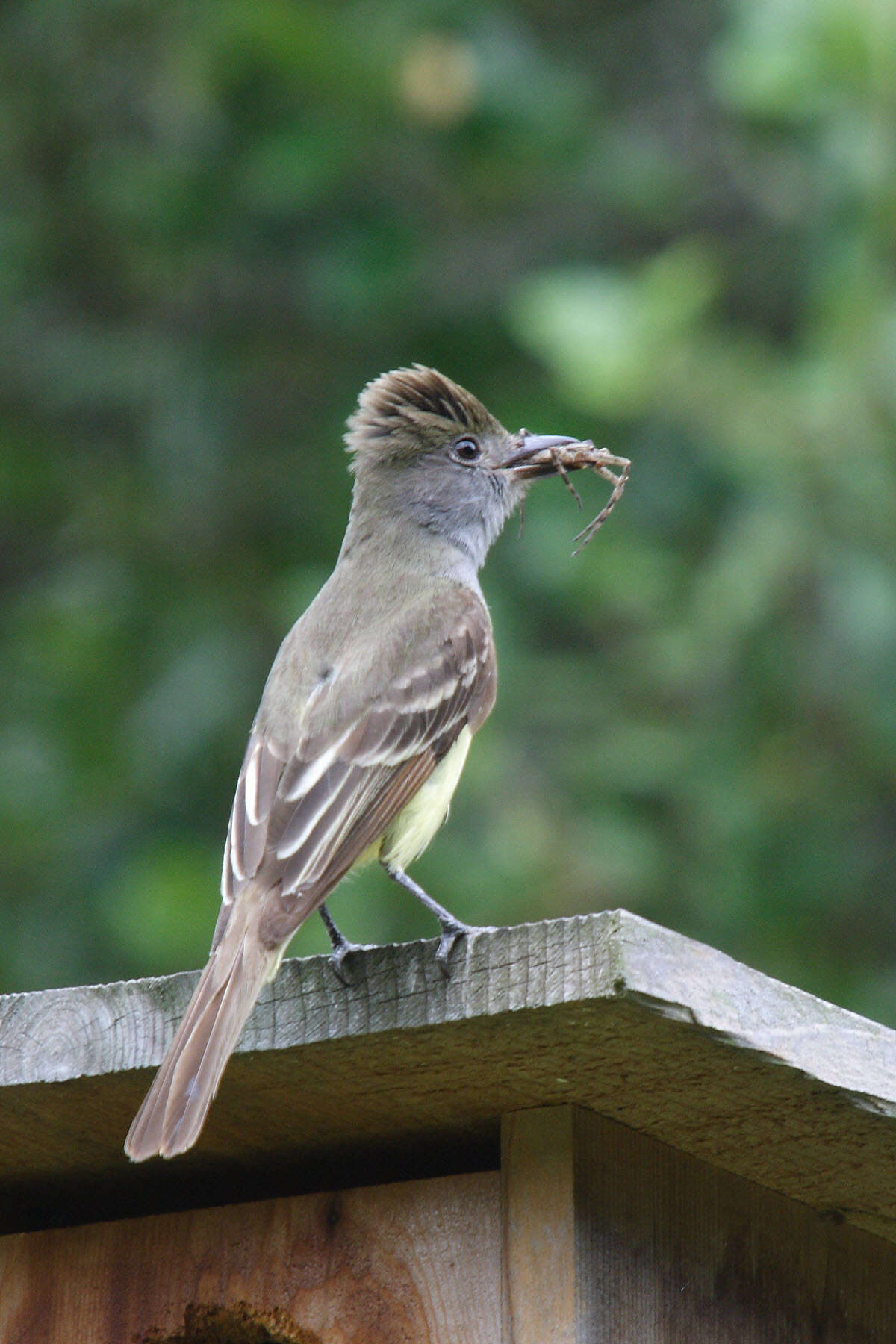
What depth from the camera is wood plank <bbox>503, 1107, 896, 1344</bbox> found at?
3035 mm

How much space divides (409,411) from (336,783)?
188cm

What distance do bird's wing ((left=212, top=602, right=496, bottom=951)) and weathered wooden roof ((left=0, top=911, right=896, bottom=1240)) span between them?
199 mm

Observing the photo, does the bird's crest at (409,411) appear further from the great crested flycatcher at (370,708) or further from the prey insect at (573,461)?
the prey insect at (573,461)

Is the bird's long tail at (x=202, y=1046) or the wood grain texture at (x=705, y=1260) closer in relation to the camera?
the bird's long tail at (x=202, y=1046)

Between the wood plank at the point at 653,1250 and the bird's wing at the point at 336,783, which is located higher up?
the bird's wing at the point at 336,783

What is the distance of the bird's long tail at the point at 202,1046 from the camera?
8.84 feet

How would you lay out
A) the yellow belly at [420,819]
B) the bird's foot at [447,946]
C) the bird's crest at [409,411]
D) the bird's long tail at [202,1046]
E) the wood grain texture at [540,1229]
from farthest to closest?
the bird's crest at [409,411] → the yellow belly at [420,819] → the wood grain texture at [540,1229] → the bird's foot at [447,946] → the bird's long tail at [202,1046]

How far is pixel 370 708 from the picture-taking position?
12.2ft

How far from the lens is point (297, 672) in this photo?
12.6ft

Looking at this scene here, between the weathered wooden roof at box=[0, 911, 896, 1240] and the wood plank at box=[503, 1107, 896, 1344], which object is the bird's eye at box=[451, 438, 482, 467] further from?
the wood plank at box=[503, 1107, 896, 1344]

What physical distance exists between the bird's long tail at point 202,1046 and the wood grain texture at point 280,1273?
0.54 m

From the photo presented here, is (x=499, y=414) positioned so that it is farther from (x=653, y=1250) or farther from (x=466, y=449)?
(x=653, y=1250)

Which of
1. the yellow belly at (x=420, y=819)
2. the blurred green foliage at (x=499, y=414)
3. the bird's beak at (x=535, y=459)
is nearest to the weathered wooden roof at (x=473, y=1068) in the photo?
the yellow belly at (x=420, y=819)

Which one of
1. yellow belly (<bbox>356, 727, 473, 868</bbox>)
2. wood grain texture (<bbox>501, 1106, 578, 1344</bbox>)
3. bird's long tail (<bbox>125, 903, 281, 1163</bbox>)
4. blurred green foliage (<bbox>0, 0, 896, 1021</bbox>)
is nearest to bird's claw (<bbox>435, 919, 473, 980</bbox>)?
bird's long tail (<bbox>125, 903, 281, 1163</bbox>)
